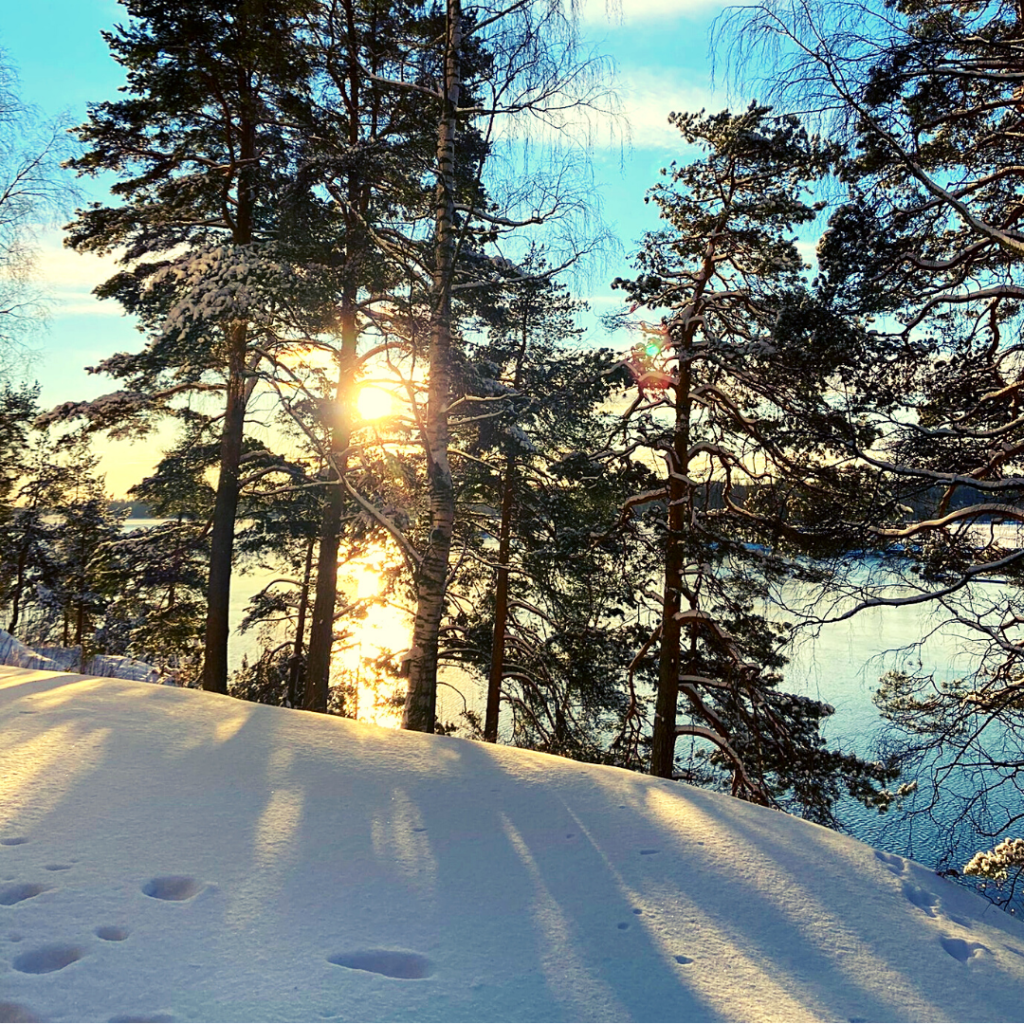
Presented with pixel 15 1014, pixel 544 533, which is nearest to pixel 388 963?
pixel 15 1014

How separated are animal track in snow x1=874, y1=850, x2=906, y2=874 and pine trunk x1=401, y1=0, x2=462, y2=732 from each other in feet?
12.9

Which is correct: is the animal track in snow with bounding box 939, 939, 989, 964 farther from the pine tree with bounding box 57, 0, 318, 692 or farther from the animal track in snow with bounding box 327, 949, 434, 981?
the pine tree with bounding box 57, 0, 318, 692

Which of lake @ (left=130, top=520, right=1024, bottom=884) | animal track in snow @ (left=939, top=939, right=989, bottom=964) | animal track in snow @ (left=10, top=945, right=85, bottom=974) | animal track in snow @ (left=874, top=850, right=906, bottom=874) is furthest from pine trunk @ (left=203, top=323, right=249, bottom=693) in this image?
animal track in snow @ (left=939, top=939, right=989, bottom=964)

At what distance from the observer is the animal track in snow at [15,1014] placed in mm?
1964

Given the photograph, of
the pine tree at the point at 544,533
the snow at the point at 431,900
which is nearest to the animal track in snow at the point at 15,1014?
the snow at the point at 431,900

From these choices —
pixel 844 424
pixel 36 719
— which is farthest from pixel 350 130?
pixel 36 719

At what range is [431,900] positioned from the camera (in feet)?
9.22

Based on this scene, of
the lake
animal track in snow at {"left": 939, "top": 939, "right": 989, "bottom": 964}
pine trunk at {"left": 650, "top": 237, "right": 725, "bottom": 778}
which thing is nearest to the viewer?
animal track in snow at {"left": 939, "top": 939, "right": 989, "bottom": 964}

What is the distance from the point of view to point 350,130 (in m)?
9.73

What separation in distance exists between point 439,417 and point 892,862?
4.94 meters

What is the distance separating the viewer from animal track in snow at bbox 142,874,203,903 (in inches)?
104

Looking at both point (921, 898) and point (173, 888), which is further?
point (921, 898)

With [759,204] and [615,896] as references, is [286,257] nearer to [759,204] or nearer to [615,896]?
[759,204]

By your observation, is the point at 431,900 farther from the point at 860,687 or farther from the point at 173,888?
the point at 860,687
